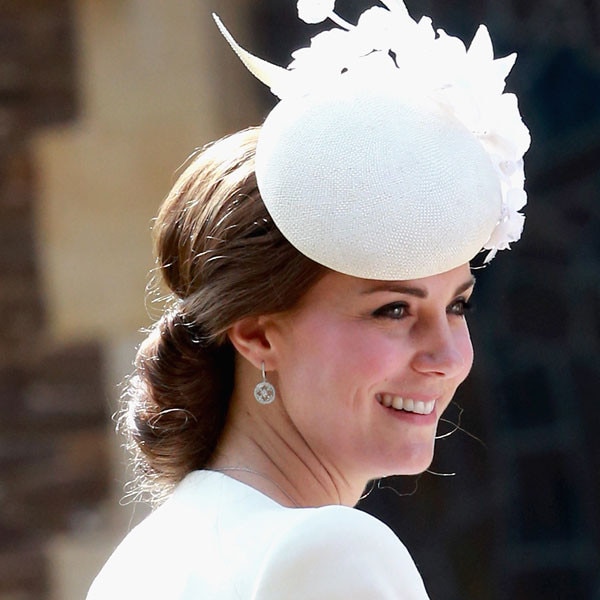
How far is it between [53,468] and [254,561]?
313 cm

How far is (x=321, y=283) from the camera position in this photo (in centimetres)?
187

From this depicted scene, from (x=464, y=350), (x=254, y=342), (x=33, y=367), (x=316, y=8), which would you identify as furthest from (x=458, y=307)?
(x=33, y=367)

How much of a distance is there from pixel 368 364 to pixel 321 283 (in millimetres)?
124

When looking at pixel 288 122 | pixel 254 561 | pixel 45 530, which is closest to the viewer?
pixel 254 561

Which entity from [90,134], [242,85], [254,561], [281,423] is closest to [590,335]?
[242,85]

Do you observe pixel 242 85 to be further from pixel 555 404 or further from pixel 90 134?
pixel 555 404

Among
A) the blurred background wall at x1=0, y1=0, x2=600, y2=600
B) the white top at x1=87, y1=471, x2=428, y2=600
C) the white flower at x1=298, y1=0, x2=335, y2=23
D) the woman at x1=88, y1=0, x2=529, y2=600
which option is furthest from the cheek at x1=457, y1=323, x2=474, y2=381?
the blurred background wall at x1=0, y1=0, x2=600, y2=600

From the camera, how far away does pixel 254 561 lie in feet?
5.27

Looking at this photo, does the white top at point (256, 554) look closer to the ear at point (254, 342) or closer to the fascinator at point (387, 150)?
the ear at point (254, 342)

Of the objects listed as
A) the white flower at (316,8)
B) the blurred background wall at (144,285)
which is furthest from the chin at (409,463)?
the blurred background wall at (144,285)

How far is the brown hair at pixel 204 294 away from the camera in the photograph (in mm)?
1854

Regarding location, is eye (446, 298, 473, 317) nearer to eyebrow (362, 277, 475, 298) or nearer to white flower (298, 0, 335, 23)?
eyebrow (362, 277, 475, 298)

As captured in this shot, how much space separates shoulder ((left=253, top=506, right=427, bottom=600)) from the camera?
1559 mm

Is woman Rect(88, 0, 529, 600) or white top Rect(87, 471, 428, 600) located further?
woman Rect(88, 0, 529, 600)
